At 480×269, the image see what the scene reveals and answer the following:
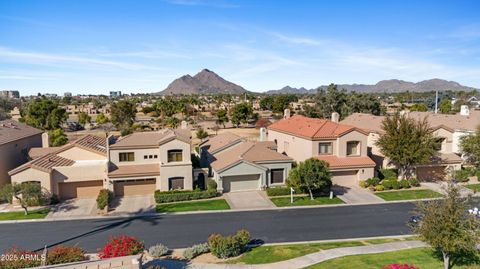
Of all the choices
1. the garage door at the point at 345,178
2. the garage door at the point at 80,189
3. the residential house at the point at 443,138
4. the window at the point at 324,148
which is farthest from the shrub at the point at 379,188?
the garage door at the point at 80,189

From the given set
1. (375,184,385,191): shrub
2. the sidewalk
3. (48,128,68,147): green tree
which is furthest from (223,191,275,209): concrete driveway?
(48,128,68,147): green tree

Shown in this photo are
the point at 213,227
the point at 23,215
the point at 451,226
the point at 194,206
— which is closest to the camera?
the point at 451,226

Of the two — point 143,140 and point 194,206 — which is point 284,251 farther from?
point 143,140

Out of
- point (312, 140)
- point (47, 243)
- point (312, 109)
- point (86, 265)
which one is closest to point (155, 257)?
point (86, 265)

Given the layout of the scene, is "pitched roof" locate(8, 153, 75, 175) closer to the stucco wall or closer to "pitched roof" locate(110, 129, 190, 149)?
the stucco wall

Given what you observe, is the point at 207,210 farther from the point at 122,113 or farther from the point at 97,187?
the point at 122,113

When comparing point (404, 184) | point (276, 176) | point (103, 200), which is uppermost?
point (276, 176)

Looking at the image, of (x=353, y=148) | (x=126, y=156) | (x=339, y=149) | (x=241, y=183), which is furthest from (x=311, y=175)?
(x=126, y=156)
